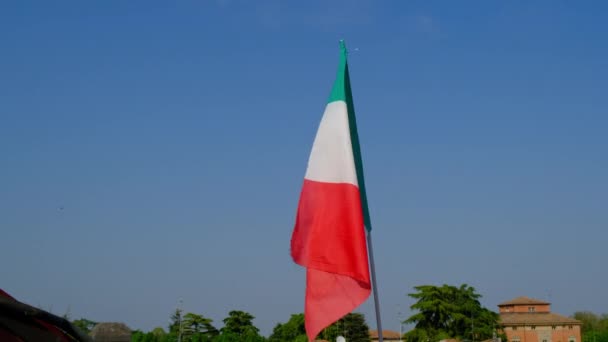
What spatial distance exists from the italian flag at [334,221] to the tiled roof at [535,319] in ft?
268

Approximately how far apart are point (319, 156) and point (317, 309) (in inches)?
50.5

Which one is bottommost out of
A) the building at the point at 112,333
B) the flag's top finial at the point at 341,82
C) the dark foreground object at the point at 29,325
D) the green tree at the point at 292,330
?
the dark foreground object at the point at 29,325

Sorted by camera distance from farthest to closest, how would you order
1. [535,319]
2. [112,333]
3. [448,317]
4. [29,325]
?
1. [535,319]
2. [448,317]
3. [112,333]
4. [29,325]

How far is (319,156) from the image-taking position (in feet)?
20.4

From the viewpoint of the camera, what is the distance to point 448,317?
232ft

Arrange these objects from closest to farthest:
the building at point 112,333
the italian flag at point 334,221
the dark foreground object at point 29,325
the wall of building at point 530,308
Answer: the dark foreground object at point 29,325
the building at point 112,333
the italian flag at point 334,221
the wall of building at point 530,308

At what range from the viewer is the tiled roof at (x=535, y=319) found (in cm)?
8400

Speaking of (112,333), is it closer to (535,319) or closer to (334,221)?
(334,221)

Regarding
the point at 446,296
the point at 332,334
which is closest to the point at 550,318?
the point at 446,296

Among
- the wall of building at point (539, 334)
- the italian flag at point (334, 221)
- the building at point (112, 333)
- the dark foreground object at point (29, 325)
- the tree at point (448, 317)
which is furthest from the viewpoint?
the wall of building at point (539, 334)

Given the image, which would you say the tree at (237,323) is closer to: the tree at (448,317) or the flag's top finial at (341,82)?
the tree at (448,317)

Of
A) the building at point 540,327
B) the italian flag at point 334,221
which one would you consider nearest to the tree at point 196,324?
the building at point 540,327

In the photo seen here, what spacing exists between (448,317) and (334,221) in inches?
2666

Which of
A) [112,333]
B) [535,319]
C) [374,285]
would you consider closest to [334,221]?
[374,285]
